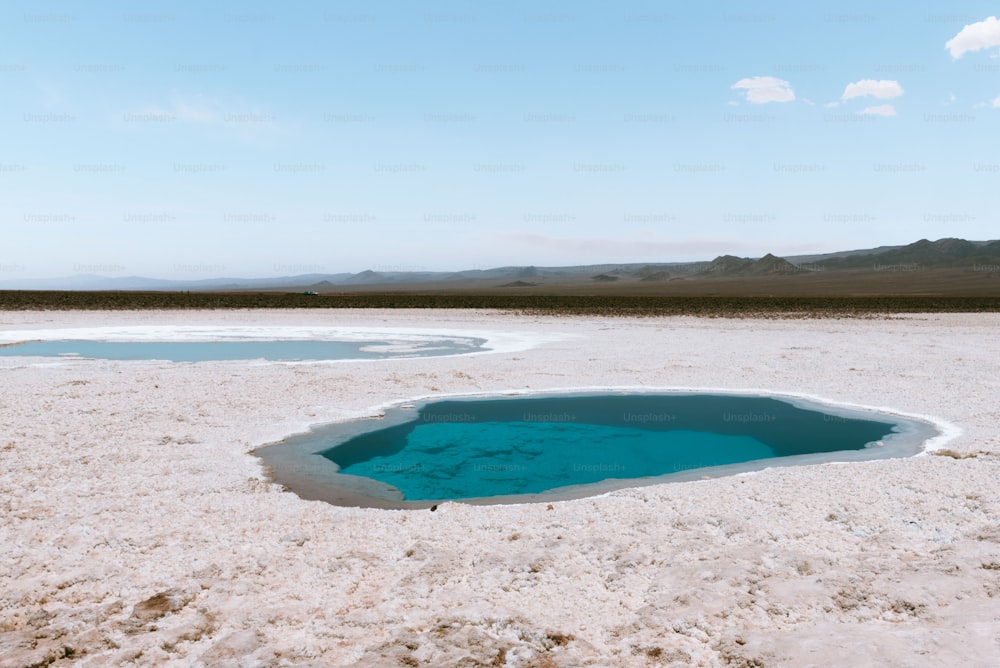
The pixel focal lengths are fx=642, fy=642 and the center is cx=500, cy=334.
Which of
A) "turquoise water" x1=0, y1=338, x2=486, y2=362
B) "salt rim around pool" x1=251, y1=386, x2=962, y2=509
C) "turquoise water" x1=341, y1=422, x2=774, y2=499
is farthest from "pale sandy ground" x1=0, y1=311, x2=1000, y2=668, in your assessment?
"turquoise water" x1=0, y1=338, x2=486, y2=362

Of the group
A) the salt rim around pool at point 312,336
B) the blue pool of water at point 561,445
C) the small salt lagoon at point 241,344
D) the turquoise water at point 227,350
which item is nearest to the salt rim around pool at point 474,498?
the blue pool of water at point 561,445

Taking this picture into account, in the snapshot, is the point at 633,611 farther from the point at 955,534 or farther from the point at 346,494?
the point at 346,494

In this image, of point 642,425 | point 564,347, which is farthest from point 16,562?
point 564,347

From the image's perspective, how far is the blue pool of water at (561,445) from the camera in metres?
9.00

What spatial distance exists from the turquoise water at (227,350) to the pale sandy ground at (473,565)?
32.3 ft

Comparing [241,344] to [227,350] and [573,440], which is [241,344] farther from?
[573,440]

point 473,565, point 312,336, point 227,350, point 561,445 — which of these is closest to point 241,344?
point 227,350

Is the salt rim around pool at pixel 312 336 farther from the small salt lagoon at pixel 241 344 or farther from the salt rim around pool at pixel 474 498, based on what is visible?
the salt rim around pool at pixel 474 498

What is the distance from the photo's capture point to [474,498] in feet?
27.3

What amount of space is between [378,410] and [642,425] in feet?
17.4

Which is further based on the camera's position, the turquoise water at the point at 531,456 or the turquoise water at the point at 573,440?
the turquoise water at the point at 573,440

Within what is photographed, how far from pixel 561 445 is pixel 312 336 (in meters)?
19.9

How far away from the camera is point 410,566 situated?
5.88 m

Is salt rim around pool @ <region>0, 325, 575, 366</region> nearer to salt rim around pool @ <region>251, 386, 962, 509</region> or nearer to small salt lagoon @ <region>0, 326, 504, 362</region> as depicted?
Answer: small salt lagoon @ <region>0, 326, 504, 362</region>
